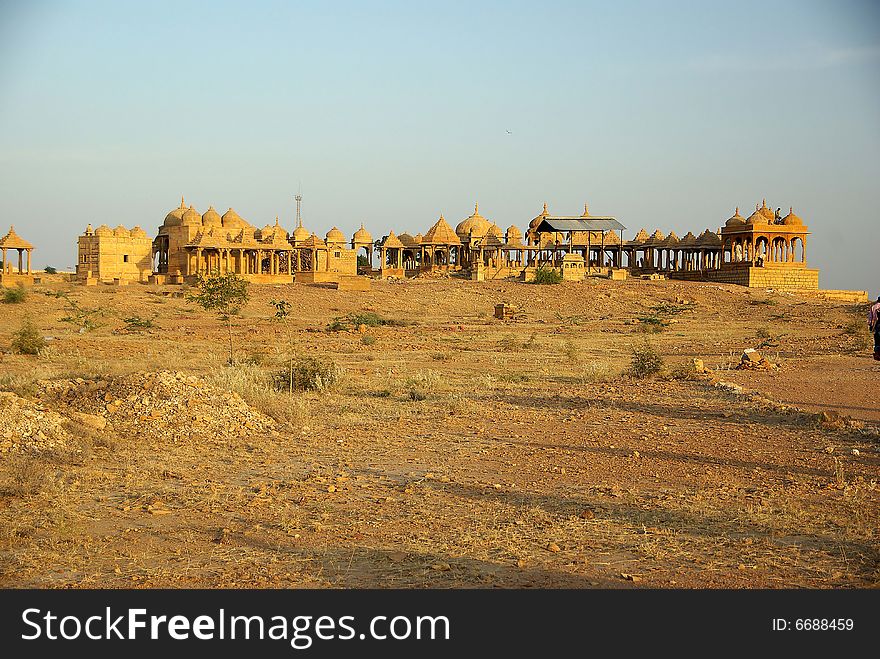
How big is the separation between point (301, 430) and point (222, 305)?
→ 13.0 metres

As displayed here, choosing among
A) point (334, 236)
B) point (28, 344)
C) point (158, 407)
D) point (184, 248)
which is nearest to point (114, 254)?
point (184, 248)

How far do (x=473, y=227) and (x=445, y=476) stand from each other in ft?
177

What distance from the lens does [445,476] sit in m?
8.75

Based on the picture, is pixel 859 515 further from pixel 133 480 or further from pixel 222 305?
pixel 222 305

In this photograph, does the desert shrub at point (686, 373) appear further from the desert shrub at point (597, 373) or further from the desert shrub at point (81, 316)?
the desert shrub at point (81, 316)

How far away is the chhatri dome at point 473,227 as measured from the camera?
61.8 metres

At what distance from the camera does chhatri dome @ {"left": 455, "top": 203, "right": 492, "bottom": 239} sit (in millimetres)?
61844

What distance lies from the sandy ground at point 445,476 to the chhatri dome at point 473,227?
42.8 meters

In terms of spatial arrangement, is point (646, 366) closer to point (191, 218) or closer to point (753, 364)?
point (753, 364)

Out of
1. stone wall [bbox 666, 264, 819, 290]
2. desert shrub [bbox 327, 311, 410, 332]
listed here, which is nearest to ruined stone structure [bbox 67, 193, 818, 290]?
stone wall [bbox 666, 264, 819, 290]

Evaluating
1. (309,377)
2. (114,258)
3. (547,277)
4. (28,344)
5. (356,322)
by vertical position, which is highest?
(114,258)
